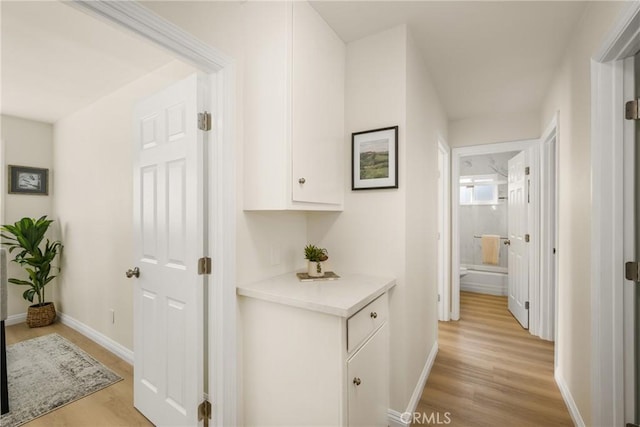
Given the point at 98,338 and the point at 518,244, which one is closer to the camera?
the point at 98,338

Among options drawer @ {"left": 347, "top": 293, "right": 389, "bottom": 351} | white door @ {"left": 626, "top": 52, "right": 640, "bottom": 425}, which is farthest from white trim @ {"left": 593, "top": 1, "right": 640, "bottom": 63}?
drawer @ {"left": 347, "top": 293, "right": 389, "bottom": 351}

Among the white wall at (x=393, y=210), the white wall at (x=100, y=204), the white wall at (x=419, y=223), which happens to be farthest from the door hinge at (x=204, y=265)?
the white wall at (x=100, y=204)

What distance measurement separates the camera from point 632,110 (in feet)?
4.55

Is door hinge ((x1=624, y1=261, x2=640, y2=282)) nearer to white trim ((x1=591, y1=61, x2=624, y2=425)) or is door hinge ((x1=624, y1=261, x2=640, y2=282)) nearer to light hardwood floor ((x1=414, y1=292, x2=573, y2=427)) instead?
white trim ((x1=591, y1=61, x2=624, y2=425))

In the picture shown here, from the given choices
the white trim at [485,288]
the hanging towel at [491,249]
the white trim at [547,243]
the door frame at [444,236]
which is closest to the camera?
the white trim at [547,243]

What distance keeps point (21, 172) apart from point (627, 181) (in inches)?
208

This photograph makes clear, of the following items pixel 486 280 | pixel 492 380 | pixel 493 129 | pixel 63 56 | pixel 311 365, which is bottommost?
pixel 492 380

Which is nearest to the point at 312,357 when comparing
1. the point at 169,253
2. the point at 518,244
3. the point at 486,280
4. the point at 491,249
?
the point at 169,253

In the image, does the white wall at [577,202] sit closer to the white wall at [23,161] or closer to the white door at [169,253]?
the white door at [169,253]

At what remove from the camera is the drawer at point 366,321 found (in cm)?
136

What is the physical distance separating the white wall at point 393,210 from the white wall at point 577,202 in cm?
91

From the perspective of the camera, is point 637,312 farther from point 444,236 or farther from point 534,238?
point 444,236

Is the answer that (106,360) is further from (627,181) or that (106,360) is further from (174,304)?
(627,181)

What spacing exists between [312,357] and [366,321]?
1.04ft
